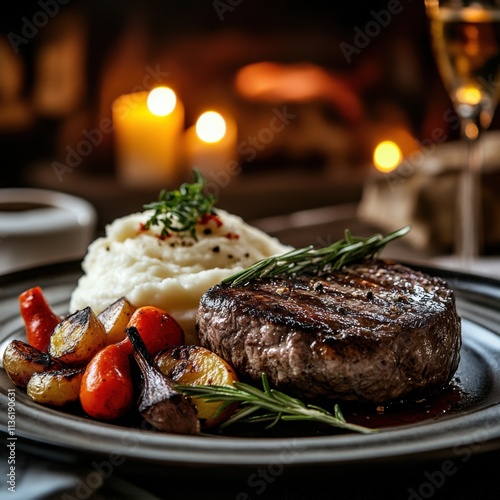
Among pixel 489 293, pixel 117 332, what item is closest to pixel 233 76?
pixel 489 293

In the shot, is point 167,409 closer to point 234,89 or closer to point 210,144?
point 210,144

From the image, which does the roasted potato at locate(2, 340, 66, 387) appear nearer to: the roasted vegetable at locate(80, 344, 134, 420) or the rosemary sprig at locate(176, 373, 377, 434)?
the roasted vegetable at locate(80, 344, 134, 420)

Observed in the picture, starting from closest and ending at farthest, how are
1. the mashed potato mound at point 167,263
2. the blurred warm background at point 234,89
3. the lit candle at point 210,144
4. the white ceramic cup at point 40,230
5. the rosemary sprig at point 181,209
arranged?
1. the mashed potato mound at point 167,263
2. the rosemary sprig at point 181,209
3. the white ceramic cup at point 40,230
4. the lit candle at point 210,144
5. the blurred warm background at point 234,89

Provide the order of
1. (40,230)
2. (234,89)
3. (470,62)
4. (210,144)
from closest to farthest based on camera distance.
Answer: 1. (470,62)
2. (40,230)
3. (210,144)
4. (234,89)

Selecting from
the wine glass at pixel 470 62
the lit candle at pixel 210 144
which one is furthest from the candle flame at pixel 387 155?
the wine glass at pixel 470 62

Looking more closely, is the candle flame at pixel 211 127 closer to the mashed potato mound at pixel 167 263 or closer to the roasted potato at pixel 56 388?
the mashed potato mound at pixel 167 263

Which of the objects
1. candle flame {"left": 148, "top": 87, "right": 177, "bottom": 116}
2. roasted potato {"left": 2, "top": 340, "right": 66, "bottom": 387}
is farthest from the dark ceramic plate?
candle flame {"left": 148, "top": 87, "right": 177, "bottom": 116}

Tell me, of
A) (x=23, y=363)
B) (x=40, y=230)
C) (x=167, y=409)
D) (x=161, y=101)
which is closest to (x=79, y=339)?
(x=23, y=363)
